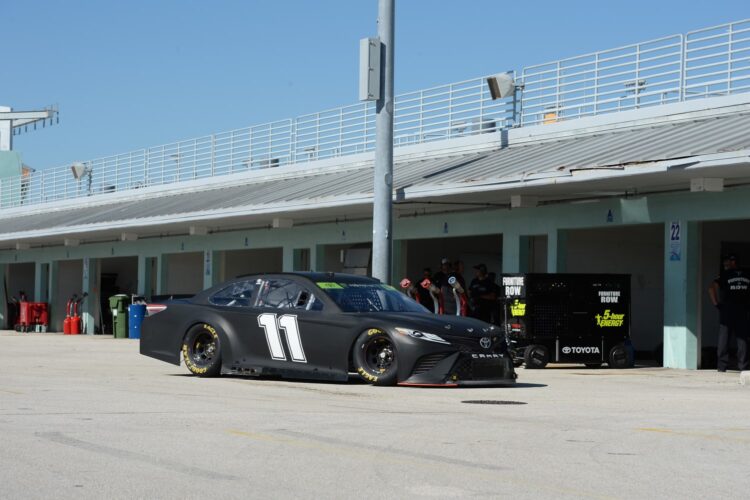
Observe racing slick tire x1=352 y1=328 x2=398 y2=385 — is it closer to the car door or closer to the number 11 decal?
the car door

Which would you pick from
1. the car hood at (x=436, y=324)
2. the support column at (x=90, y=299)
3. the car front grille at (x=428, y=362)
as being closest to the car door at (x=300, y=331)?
the car hood at (x=436, y=324)

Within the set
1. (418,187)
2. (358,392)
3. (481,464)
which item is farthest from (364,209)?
(481,464)

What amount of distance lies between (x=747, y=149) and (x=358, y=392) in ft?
22.3

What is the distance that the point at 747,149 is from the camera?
1698 centimetres

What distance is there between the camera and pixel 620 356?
20562mm

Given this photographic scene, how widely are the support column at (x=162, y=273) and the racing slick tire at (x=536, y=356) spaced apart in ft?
69.5

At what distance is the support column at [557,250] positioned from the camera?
23.5m

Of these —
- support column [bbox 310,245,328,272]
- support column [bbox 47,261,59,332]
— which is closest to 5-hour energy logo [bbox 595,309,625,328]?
support column [bbox 310,245,328,272]

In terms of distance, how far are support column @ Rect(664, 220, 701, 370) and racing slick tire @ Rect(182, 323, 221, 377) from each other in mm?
8663

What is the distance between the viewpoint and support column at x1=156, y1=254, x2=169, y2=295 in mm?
39281

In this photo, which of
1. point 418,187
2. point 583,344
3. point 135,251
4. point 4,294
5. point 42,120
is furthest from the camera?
point 42,120

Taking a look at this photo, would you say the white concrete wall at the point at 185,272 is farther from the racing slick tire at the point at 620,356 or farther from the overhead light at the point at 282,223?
the racing slick tire at the point at 620,356

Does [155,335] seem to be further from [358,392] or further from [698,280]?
[698,280]

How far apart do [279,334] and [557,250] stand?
9466mm
